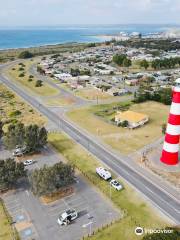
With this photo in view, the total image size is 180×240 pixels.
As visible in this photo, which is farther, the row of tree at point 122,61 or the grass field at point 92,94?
the row of tree at point 122,61

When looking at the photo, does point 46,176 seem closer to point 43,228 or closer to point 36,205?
point 36,205

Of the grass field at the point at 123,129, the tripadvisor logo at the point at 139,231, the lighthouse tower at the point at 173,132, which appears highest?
the lighthouse tower at the point at 173,132

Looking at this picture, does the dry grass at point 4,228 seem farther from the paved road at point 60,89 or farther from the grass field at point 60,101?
the paved road at point 60,89

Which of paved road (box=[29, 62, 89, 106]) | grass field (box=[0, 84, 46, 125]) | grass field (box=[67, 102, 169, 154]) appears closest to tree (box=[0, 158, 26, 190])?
grass field (box=[67, 102, 169, 154])

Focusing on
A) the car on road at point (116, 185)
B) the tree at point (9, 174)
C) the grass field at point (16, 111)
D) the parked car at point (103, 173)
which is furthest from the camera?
the grass field at point (16, 111)

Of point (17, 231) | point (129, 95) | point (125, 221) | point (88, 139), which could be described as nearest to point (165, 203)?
point (125, 221)

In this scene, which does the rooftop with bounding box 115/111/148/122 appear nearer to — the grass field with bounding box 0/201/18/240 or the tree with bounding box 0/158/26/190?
the tree with bounding box 0/158/26/190

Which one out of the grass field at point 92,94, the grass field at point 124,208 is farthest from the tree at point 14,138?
the grass field at point 92,94

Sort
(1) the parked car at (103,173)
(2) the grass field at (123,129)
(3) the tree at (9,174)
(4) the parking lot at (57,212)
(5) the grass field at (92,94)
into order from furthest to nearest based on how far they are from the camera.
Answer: (5) the grass field at (92,94), (2) the grass field at (123,129), (1) the parked car at (103,173), (3) the tree at (9,174), (4) the parking lot at (57,212)

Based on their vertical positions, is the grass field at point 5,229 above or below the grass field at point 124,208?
below
